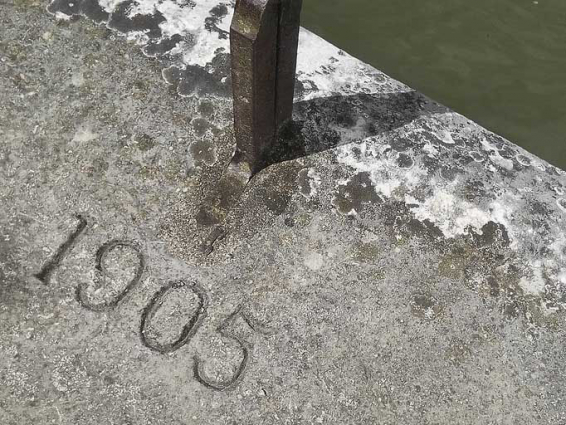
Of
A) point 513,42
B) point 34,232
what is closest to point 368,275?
point 34,232

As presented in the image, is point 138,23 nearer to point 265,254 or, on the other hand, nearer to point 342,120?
point 342,120

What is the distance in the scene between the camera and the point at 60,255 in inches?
99.4

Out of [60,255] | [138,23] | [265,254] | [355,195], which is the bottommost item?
[60,255]

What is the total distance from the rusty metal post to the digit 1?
0.68 m

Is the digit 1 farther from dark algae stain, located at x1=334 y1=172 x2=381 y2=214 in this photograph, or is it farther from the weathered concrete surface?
dark algae stain, located at x1=334 y1=172 x2=381 y2=214

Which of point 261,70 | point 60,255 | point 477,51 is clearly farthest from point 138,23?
point 477,51

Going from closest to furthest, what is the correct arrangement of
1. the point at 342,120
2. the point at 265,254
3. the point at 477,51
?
the point at 265,254 → the point at 342,120 → the point at 477,51

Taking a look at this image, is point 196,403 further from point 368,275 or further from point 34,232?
point 34,232

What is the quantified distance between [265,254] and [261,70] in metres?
0.70

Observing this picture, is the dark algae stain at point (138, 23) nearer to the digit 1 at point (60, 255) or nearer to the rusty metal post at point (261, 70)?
the rusty metal post at point (261, 70)

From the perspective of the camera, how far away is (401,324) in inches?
94.1

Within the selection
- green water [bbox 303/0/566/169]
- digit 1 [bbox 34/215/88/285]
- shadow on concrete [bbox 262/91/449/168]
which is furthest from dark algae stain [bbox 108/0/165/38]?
→ green water [bbox 303/0/566/169]

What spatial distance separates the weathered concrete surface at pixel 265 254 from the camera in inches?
89.8

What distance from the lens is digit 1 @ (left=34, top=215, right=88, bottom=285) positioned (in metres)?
2.48
